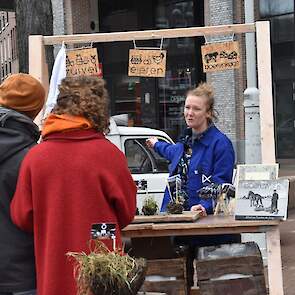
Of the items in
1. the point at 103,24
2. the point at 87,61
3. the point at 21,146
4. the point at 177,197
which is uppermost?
the point at 103,24

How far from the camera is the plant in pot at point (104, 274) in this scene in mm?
2867

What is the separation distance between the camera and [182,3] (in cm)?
2192

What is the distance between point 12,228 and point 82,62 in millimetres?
2690

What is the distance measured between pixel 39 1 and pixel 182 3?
1516 cm

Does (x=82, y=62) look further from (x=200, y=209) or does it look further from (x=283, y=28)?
(x=283, y=28)

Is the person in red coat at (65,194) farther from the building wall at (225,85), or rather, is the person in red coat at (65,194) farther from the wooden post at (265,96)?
the building wall at (225,85)

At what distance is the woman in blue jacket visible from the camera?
4332 mm

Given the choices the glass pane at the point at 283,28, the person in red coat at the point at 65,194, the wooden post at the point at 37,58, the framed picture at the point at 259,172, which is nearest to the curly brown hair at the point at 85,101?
the person in red coat at the point at 65,194

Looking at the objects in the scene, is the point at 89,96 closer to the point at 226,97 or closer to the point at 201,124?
the point at 201,124

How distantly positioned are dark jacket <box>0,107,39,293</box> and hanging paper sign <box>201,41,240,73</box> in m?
2.40

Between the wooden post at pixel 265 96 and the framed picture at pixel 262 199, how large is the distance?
0.36 m

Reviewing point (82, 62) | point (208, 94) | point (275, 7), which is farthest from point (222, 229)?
point (275, 7)

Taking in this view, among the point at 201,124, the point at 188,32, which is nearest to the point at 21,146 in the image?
the point at 201,124

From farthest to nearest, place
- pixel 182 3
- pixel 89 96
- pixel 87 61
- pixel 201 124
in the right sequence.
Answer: pixel 182 3 → pixel 87 61 → pixel 201 124 → pixel 89 96
